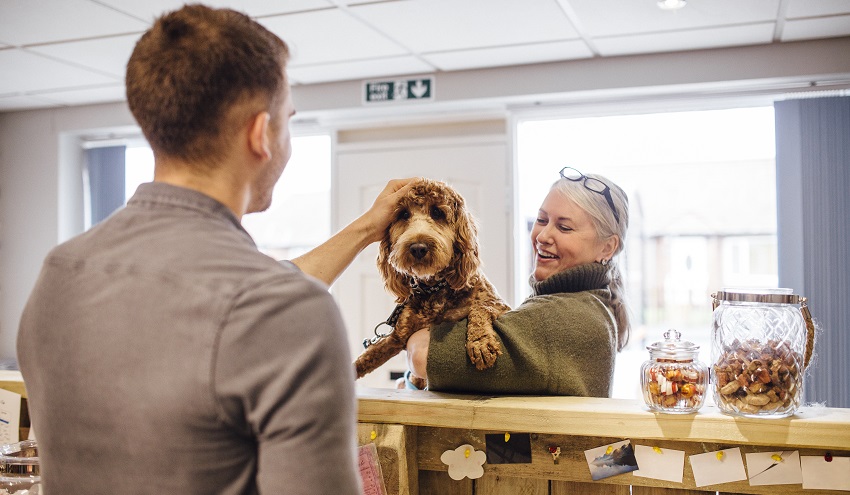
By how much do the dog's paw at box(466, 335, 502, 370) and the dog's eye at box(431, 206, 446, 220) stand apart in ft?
1.11

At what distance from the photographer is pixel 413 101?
167 inches

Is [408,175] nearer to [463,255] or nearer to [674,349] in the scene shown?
[463,255]

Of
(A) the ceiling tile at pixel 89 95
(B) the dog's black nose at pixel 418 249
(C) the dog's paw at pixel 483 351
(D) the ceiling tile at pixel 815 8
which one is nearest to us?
(C) the dog's paw at pixel 483 351

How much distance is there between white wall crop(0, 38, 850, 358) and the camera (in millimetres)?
3693

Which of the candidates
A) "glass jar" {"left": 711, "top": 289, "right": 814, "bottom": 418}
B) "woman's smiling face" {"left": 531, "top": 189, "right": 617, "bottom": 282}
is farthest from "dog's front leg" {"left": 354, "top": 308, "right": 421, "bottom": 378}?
"glass jar" {"left": 711, "top": 289, "right": 814, "bottom": 418}

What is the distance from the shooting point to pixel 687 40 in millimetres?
3605

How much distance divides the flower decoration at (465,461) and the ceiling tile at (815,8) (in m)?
2.64

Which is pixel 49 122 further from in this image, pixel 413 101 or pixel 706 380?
pixel 706 380

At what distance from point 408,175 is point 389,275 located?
2939mm

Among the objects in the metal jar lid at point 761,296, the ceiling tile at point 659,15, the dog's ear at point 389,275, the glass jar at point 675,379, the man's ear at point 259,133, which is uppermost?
the ceiling tile at point 659,15

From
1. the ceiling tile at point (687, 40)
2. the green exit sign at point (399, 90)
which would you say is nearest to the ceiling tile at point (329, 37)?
the green exit sign at point (399, 90)

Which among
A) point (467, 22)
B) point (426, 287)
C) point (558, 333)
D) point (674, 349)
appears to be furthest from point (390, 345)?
point (467, 22)

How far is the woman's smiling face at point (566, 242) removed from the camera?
5.47 feet

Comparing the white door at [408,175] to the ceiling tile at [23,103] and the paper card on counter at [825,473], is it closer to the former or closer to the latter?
the ceiling tile at [23,103]
